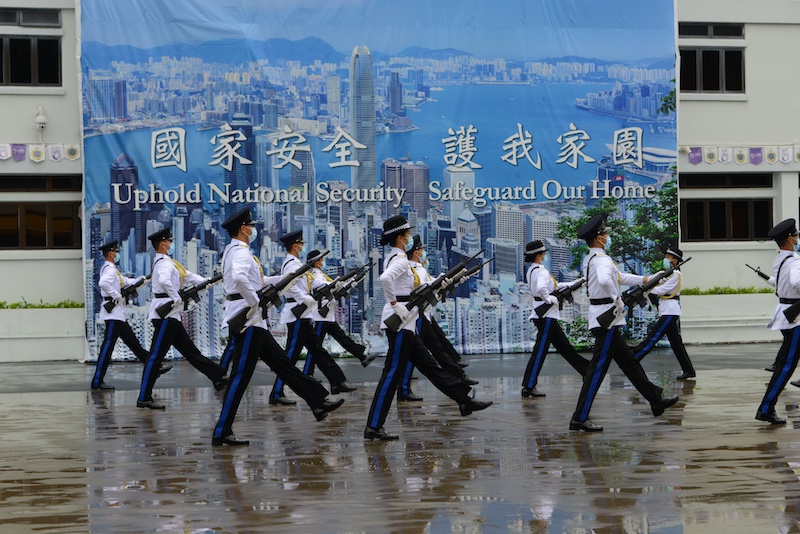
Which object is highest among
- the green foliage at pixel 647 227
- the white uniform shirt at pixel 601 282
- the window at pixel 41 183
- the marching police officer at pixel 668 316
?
the window at pixel 41 183

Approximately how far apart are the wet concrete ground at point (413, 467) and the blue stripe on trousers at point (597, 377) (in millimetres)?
246

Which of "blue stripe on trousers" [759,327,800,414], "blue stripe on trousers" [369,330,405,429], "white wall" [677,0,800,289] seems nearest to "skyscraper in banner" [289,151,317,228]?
"white wall" [677,0,800,289]

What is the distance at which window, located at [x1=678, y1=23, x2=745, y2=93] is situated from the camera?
76.9 ft

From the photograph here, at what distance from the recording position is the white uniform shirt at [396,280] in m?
10.7

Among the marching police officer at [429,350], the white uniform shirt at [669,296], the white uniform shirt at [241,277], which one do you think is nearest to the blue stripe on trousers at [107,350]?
the marching police officer at [429,350]

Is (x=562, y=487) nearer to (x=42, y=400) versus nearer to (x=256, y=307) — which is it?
(x=256, y=307)

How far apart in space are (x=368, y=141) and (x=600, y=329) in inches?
372

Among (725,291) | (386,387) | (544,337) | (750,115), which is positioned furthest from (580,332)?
(386,387)

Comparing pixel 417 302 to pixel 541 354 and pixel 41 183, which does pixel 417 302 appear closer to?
pixel 541 354

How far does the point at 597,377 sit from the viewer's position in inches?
432

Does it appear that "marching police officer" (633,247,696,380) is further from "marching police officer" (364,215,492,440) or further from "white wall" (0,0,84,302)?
"white wall" (0,0,84,302)

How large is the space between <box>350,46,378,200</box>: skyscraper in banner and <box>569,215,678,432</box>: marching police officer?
8.98m

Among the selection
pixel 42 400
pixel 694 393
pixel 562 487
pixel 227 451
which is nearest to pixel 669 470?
pixel 562 487

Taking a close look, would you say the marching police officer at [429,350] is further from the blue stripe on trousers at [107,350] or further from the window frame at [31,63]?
the window frame at [31,63]
